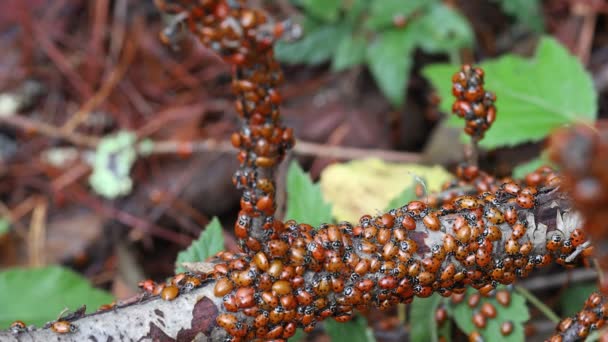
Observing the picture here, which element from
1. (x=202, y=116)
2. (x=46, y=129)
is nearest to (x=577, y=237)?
(x=202, y=116)

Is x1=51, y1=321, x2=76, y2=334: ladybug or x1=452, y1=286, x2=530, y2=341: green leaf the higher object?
x1=51, y1=321, x2=76, y2=334: ladybug

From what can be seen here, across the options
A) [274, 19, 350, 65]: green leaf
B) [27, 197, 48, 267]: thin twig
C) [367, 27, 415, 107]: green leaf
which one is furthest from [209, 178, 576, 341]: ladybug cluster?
[27, 197, 48, 267]: thin twig

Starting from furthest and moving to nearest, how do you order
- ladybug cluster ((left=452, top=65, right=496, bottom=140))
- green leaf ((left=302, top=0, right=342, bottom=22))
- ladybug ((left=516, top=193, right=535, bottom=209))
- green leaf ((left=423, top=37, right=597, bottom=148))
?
green leaf ((left=302, top=0, right=342, bottom=22)) < green leaf ((left=423, top=37, right=597, bottom=148)) < ladybug cluster ((left=452, top=65, right=496, bottom=140)) < ladybug ((left=516, top=193, right=535, bottom=209))

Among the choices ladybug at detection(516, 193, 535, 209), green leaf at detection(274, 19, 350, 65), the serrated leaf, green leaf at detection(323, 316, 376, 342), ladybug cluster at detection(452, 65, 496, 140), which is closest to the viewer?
ladybug at detection(516, 193, 535, 209)

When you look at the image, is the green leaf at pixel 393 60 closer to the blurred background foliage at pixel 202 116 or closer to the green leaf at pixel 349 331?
the blurred background foliage at pixel 202 116

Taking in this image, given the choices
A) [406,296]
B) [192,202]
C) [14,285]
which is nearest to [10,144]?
[192,202]

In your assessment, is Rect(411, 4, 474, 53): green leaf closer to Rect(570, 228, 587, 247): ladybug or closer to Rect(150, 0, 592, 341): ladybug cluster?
Rect(150, 0, 592, 341): ladybug cluster
